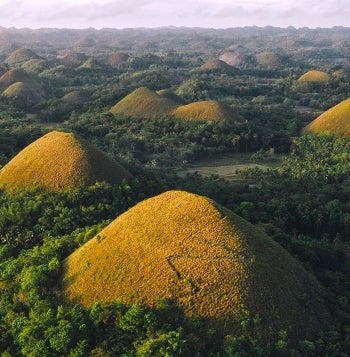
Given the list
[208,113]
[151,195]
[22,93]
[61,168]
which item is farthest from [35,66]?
[151,195]

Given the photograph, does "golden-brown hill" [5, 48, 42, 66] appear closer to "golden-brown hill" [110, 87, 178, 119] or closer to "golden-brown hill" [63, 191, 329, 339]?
"golden-brown hill" [110, 87, 178, 119]

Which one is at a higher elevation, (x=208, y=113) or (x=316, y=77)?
(x=208, y=113)

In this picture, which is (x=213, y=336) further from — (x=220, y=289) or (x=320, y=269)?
(x=320, y=269)

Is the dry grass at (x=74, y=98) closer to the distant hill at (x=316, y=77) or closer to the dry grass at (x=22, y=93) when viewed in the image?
the dry grass at (x=22, y=93)

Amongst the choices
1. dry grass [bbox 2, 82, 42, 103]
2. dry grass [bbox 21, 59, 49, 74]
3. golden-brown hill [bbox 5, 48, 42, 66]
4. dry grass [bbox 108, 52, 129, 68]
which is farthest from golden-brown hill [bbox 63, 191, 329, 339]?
dry grass [bbox 108, 52, 129, 68]

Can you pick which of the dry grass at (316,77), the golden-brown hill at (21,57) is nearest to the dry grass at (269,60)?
the dry grass at (316,77)

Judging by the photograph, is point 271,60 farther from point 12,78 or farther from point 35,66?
point 12,78
